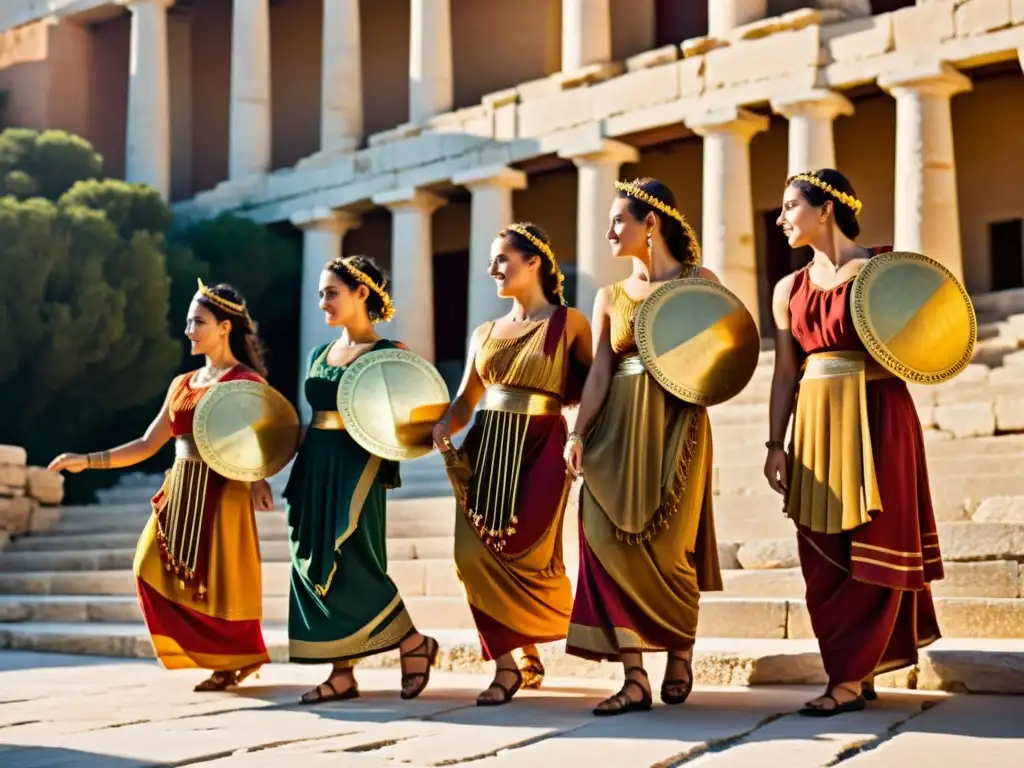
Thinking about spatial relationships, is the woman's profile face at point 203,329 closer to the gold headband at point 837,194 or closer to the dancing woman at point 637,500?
the dancing woman at point 637,500

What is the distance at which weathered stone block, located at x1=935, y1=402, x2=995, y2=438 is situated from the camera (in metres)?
12.1

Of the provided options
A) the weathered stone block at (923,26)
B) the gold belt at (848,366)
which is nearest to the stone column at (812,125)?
the weathered stone block at (923,26)

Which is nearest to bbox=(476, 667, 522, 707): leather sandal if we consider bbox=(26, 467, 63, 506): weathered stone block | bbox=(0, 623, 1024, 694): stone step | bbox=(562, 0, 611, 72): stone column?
bbox=(0, 623, 1024, 694): stone step

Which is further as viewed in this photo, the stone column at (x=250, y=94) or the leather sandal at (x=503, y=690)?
the stone column at (x=250, y=94)

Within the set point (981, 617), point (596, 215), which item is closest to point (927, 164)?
point (596, 215)

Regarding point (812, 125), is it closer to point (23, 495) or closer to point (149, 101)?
point (23, 495)

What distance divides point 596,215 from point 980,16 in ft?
17.1

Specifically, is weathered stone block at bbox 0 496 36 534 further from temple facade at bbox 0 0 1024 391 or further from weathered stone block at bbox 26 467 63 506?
temple facade at bbox 0 0 1024 391

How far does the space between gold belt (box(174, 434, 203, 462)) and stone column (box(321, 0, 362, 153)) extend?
16.5 m

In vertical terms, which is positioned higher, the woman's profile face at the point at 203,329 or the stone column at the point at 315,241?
the stone column at the point at 315,241

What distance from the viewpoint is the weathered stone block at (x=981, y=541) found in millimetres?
7641

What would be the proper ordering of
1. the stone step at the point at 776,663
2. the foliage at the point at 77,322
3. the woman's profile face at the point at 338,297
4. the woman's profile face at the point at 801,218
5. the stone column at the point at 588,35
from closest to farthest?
the woman's profile face at the point at 801,218 → the stone step at the point at 776,663 → the woman's profile face at the point at 338,297 → the foliage at the point at 77,322 → the stone column at the point at 588,35

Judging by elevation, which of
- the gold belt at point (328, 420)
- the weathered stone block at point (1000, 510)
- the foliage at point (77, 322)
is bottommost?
the weathered stone block at point (1000, 510)

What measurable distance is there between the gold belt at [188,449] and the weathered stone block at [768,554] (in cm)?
323
